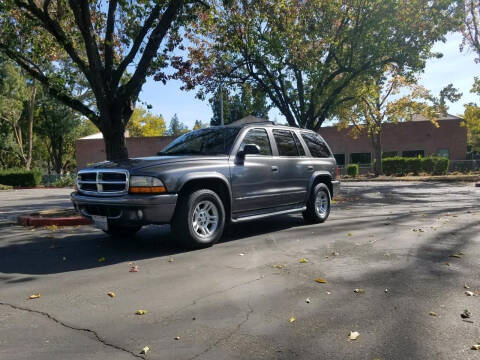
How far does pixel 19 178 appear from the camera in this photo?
30594 mm

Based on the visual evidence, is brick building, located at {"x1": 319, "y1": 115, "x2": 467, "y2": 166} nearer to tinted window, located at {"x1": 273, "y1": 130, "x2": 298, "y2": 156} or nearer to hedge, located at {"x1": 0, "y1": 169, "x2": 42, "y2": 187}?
hedge, located at {"x1": 0, "y1": 169, "x2": 42, "y2": 187}

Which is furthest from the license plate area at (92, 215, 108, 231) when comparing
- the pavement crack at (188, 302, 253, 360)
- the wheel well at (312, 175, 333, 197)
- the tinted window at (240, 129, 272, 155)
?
the wheel well at (312, 175, 333, 197)

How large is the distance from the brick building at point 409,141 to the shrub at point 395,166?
6.80 metres

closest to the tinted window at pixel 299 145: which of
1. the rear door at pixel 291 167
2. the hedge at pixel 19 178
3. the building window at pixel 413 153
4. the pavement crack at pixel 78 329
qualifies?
the rear door at pixel 291 167

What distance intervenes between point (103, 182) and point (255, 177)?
2322mm

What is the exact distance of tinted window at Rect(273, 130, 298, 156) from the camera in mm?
7336

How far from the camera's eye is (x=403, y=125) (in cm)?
3962

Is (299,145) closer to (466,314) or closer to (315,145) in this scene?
(315,145)

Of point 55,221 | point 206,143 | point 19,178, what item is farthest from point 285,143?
point 19,178

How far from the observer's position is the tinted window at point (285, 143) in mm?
7336

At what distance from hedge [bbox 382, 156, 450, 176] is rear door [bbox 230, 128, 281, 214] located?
93.8ft

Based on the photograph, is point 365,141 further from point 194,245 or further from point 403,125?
point 194,245

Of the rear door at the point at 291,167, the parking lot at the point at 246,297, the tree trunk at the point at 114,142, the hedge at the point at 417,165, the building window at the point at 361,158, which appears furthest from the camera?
the building window at the point at 361,158

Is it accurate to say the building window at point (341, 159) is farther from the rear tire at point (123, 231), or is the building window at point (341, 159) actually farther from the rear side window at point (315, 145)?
the rear tire at point (123, 231)
